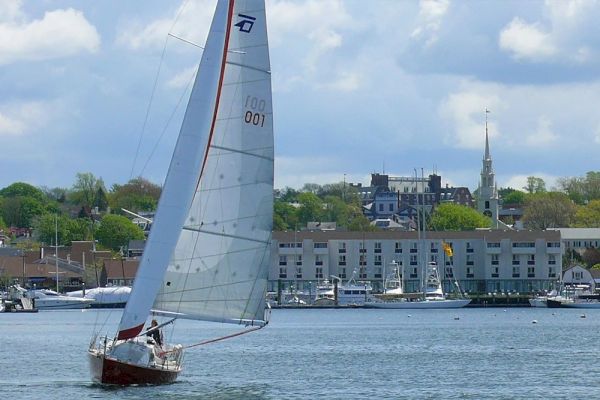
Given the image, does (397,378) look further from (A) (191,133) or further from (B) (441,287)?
(B) (441,287)

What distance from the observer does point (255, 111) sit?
43.2 meters

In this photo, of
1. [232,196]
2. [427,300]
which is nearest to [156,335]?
[232,196]

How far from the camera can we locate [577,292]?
6516 inches

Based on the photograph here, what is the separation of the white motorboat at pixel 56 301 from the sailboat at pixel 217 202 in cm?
11148

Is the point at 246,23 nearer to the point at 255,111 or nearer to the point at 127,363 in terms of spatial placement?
the point at 255,111

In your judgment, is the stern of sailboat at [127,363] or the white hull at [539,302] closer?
the stern of sailboat at [127,363]

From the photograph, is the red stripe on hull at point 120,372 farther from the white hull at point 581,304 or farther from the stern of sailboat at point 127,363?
the white hull at point 581,304

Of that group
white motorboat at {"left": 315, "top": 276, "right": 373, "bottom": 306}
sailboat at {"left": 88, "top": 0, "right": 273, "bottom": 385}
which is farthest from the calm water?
white motorboat at {"left": 315, "top": 276, "right": 373, "bottom": 306}

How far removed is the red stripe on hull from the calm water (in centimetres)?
35

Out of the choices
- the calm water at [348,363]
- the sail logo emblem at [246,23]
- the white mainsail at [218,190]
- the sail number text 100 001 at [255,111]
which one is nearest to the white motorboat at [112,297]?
the calm water at [348,363]

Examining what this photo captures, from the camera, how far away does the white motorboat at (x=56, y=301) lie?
6045 inches

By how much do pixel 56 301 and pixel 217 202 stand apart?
374ft

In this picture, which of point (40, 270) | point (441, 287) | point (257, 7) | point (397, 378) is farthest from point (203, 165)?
point (40, 270)

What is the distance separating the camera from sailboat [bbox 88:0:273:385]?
42.8 meters
